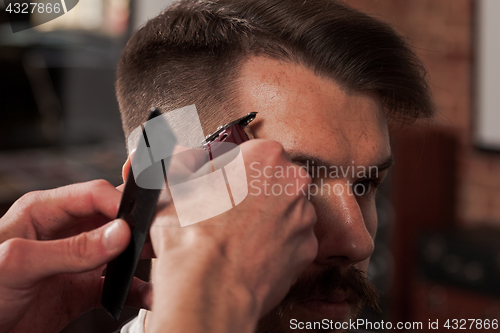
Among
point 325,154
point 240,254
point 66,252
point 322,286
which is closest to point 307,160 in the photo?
point 325,154

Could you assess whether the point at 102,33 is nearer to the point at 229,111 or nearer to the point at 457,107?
the point at 229,111

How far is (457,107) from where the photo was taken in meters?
3.09

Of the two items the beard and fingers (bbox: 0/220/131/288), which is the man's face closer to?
the beard

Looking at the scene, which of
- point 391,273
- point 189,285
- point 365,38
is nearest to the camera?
point 189,285

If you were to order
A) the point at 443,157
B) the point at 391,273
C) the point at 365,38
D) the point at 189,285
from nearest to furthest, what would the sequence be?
1. the point at 189,285
2. the point at 365,38
3. the point at 391,273
4. the point at 443,157

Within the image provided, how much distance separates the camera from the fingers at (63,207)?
772 mm

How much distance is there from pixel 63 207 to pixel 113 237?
218 mm

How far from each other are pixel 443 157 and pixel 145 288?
262 cm

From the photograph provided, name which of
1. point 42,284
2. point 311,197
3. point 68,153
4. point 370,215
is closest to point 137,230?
point 42,284

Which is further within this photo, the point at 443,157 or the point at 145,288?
the point at 443,157

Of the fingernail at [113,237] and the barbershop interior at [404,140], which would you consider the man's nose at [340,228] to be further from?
the barbershop interior at [404,140]

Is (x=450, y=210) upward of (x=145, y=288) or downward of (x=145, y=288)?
downward

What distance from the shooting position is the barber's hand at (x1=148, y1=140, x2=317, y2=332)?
1.81 feet

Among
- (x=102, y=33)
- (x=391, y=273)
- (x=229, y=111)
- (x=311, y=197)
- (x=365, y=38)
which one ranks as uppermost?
(x=102, y=33)
